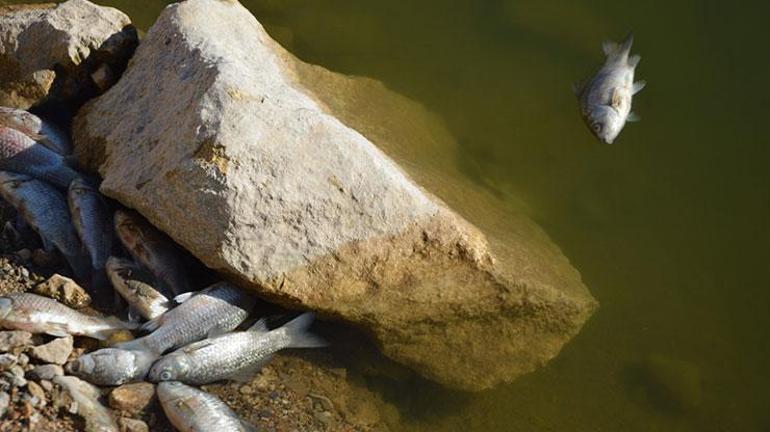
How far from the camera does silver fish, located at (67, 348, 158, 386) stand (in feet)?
14.1

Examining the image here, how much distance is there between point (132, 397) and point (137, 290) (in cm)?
68

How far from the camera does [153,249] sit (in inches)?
189

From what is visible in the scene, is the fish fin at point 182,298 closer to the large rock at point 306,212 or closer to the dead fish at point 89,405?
the large rock at point 306,212

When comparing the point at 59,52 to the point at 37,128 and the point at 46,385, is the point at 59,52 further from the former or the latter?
the point at 46,385

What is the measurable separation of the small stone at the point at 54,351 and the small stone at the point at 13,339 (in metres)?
0.08

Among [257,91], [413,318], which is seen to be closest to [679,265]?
[413,318]

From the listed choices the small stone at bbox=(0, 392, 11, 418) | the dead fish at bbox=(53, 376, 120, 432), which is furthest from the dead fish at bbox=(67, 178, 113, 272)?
the small stone at bbox=(0, 392, 11, 418)

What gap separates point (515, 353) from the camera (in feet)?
16.7

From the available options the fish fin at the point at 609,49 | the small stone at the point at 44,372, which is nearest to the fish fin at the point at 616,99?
the fish fin at the point at 609,49

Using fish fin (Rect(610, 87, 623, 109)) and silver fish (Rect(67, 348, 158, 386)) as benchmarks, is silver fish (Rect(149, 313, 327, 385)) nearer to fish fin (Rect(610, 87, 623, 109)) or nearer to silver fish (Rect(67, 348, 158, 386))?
silver fish (Rect(67, 348, 158, 386))

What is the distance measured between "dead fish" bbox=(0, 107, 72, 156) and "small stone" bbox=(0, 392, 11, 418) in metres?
1.91

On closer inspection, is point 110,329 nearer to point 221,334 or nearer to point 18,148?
point 221,334

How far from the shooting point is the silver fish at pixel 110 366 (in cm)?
430

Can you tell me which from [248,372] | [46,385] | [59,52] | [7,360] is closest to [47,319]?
[7,360]
